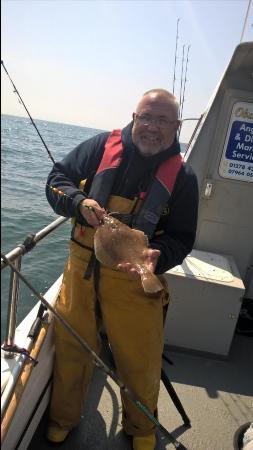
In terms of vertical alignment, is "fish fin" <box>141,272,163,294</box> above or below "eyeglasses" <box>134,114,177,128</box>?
below

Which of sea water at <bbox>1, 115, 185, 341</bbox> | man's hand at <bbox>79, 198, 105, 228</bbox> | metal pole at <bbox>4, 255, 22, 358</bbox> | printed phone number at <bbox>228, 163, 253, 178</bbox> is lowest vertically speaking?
sea water at <bbox>1, 115, 185, 341</bbox>

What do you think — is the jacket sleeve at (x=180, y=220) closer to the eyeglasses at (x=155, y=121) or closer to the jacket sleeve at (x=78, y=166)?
the eyeglasses at (x=155, y=121)

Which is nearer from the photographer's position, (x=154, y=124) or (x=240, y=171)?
(x=154, y=124)

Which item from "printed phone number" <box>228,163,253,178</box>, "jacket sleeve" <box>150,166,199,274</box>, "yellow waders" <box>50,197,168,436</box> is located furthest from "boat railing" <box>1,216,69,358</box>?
"printed phone number" <box>228,163,253,178</box>

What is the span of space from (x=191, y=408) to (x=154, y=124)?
2.34 meters

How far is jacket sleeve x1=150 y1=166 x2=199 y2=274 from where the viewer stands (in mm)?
2646

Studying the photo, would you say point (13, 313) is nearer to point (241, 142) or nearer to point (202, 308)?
point (202, 308)

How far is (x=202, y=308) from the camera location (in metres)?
3.96

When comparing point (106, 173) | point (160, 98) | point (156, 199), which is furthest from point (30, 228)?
point (160, 98)

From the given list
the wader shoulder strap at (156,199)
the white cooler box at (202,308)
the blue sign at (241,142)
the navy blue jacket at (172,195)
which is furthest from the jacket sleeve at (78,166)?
the blue sign at (241,142)

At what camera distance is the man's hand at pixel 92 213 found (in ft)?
7.79

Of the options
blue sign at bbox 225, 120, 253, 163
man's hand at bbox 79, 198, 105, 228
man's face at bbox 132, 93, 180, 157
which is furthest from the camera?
blue sign at bbox 225, 120, 253, 163

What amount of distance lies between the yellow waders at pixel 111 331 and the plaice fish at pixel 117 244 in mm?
186

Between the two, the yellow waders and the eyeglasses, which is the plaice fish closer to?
the yellow waders
